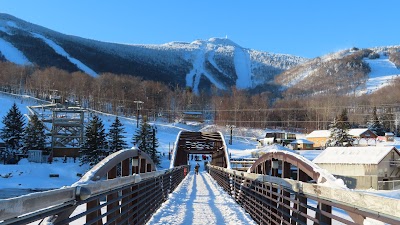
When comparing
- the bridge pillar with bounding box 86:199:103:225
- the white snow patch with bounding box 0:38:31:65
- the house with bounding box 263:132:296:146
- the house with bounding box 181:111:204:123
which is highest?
the white snow patch with bounding box 0:38:31:65

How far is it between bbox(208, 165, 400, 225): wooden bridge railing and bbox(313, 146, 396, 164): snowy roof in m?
35.7

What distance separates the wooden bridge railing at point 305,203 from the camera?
3121mm

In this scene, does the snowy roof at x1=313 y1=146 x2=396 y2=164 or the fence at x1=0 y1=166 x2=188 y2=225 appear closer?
the fence at x1=0 y1=166 x2=188 y2=225

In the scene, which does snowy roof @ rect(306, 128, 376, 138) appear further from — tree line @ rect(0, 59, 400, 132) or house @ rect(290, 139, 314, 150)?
tree line @ rect(0, 59, 400, 132)

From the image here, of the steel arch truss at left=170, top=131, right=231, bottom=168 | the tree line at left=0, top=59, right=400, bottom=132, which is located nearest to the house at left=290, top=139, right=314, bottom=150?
the steel arch truss at left=170, top=131, right=231, bottom=168

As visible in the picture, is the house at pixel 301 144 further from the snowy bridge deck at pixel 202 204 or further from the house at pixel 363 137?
the snowy bridge deck at pixel 202 204

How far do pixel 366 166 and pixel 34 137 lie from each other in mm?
41128

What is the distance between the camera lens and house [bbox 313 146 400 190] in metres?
42.2

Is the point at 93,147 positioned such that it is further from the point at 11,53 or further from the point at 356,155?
the point at 11,53

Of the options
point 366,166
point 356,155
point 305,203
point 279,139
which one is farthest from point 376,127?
point 305,203

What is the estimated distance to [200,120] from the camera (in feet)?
361

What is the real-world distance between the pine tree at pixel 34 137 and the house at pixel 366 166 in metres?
36.8

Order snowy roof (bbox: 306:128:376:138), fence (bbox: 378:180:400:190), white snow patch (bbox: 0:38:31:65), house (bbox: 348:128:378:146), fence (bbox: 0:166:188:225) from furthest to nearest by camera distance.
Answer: white snow patch (bbox: 0:38:31:65) < snowy roof (bbox: 306:128:376:138) < house (bbox: 348:128:378:146) < fence (bbox: 378:180:400:190) < fence (bbox: 0:166:188:225)

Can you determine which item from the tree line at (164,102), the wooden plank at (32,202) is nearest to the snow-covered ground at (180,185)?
the wooden plank at (32,202)
